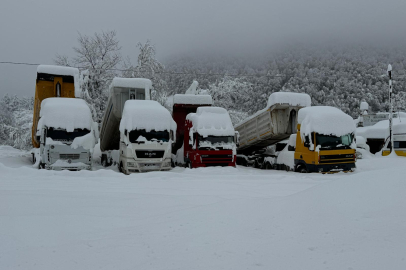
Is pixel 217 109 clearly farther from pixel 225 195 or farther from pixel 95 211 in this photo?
pixel 95 211

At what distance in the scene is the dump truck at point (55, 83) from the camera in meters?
15.8

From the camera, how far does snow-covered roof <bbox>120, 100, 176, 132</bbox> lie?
12945 millimetres

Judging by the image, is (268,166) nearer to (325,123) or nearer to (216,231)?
(325,123)

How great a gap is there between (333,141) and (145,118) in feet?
25.6

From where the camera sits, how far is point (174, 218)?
15.0ft

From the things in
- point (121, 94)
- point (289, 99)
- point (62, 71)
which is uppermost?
point (62, 71)

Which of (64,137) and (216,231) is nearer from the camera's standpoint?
(216,231)

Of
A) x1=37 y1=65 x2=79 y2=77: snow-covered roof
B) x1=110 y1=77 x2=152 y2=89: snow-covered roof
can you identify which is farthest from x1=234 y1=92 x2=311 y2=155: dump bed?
x1=37 y1=65 x2=79 y2=77: snow-covered roof

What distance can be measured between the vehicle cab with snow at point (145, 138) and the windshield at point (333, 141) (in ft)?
20.1

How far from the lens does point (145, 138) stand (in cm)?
1297

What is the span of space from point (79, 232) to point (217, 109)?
39.1ft

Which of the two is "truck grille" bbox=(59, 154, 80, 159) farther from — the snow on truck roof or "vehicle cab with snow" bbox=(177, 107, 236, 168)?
the snow on truck roof

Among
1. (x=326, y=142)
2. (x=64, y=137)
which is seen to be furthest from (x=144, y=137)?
(x=326, y=142)

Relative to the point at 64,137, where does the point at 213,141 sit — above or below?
below
